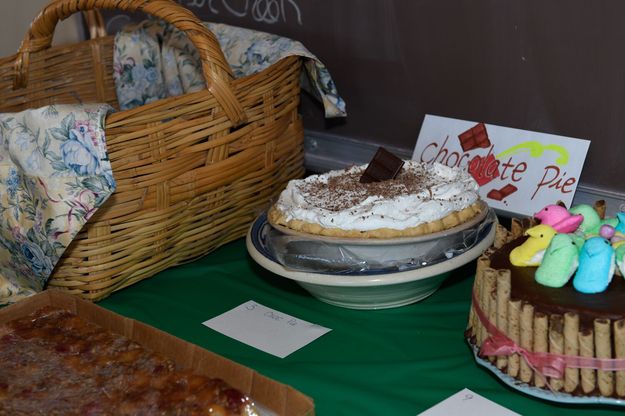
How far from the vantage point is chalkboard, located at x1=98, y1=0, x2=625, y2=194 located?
1359mm

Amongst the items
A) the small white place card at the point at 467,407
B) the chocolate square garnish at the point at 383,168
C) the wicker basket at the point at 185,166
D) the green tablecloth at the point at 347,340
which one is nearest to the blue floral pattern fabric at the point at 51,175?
the wicker basket at the point at 185,166

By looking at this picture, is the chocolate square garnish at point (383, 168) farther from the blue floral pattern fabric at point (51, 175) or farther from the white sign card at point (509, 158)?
the blue floral pattern fabric at point (51, 175)

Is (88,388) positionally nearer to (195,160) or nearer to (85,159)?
(85,159)

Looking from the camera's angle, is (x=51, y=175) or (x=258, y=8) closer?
(x=51, y=175)

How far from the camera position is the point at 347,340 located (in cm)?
123

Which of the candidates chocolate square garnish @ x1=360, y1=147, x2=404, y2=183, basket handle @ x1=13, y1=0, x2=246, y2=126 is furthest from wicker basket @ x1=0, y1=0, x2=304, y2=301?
chocolate square garnish @ x1=360, y1=147, x2=404, y2=183

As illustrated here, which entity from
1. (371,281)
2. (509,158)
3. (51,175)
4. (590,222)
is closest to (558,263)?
(590,222)

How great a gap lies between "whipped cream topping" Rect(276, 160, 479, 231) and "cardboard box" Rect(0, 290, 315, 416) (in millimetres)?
299

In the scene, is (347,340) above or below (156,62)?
below

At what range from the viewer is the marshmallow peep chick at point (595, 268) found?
96cm

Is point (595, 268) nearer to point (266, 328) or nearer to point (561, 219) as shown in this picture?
point (561, 219)

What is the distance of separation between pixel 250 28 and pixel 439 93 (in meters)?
0.57

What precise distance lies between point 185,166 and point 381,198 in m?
0.37

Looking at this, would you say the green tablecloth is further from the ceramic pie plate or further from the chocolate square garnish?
the chocolate square garnish
